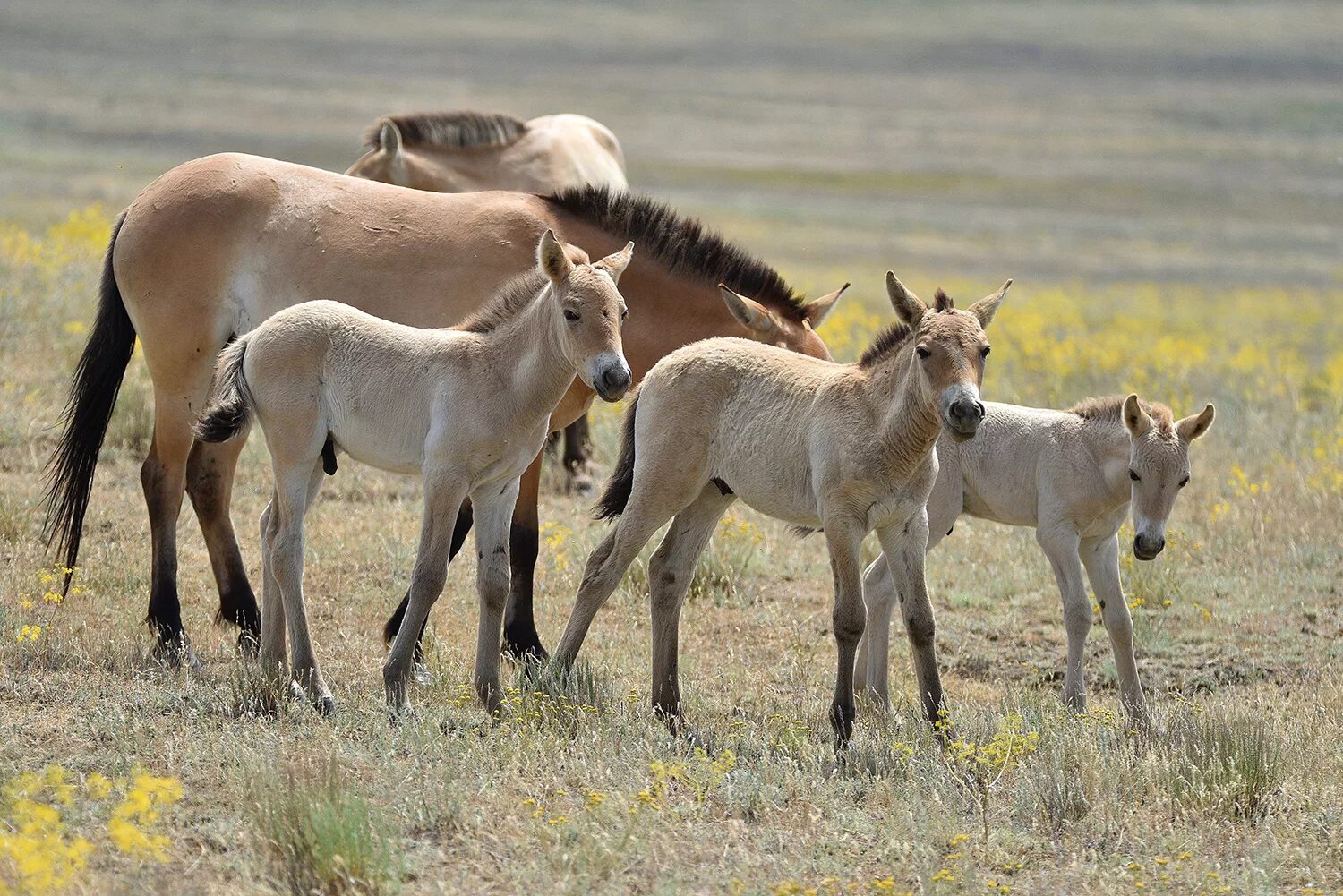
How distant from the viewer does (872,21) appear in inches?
5133

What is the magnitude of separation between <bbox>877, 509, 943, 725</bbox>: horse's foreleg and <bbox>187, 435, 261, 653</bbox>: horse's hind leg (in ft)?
11.3

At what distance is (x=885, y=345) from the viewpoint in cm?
644

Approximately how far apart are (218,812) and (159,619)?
8.24 feet

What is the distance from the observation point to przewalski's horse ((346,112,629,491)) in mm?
11484

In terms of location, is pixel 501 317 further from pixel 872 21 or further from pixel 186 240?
pixel 872 21

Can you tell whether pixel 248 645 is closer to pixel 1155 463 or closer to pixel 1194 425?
pixel 1155 463

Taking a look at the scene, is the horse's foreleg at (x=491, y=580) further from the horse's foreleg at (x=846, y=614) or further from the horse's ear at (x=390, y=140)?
the horse's ear at (x=390, y=140)

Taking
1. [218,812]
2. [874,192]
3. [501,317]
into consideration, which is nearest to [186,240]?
[501,317]

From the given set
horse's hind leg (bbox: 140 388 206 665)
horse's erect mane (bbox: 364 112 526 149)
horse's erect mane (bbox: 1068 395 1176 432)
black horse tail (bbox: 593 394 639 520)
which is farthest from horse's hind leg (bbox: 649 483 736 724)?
horse's erect mane (bbox: 364 112 526 149)

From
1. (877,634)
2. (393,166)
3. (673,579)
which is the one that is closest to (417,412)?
(673,579)

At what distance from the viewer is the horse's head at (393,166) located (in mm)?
11438

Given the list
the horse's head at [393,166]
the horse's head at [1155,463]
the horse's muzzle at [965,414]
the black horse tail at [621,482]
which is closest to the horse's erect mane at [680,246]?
the black horse tail at [621,482]

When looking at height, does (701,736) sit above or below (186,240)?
below

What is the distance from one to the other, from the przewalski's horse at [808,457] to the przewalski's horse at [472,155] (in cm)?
502
